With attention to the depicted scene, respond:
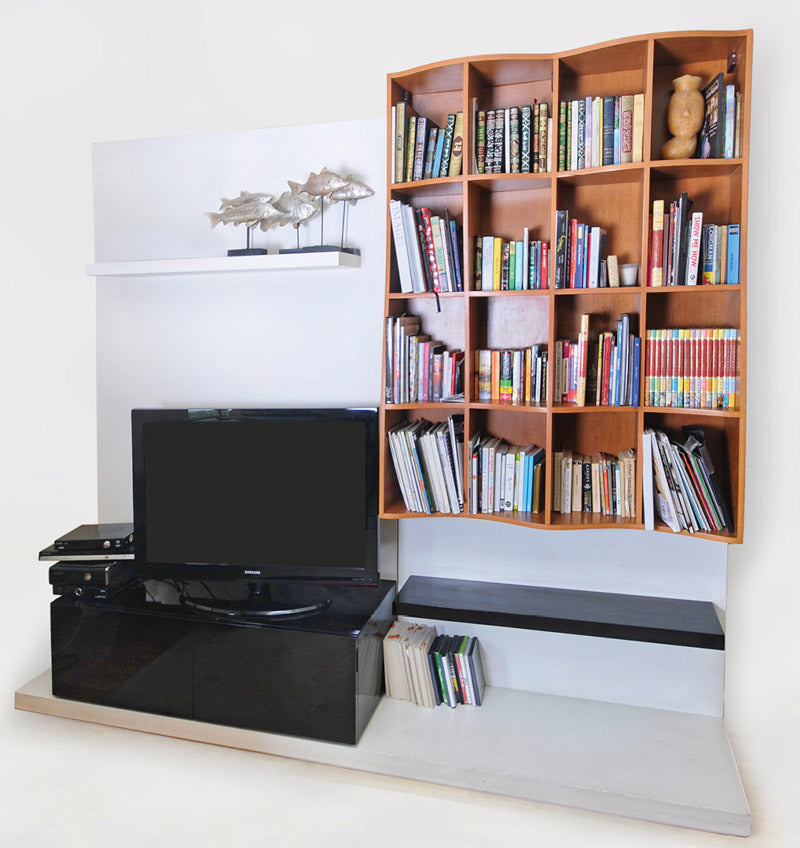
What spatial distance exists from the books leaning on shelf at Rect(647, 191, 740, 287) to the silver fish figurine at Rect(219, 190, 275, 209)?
4.42 ft

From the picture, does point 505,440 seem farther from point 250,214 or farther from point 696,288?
point 250,214

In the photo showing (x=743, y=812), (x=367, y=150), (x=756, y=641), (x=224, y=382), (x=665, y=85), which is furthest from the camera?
(x=224, y=382)

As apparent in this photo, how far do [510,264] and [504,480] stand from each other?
69 centimetres

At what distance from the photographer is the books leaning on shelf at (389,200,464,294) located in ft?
7.77

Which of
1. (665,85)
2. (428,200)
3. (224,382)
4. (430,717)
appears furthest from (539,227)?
(430,717)

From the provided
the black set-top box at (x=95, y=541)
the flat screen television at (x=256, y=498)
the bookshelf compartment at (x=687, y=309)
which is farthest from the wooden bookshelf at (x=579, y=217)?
the black set-top box at (x=95, y=541)

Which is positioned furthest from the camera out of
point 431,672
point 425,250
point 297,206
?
point 297,206

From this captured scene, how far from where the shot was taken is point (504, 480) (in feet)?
7.82

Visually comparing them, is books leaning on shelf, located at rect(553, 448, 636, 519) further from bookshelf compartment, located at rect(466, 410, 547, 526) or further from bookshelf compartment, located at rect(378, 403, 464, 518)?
bookshelf compartment, located at rect(378, 403, 464, 518)

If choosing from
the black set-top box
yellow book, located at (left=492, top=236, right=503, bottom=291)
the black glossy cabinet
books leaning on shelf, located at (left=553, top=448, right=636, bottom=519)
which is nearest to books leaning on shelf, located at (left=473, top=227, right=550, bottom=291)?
yellow book, located at (left=492, top=236, right=503, bottom=291)

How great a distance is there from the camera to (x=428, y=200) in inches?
101

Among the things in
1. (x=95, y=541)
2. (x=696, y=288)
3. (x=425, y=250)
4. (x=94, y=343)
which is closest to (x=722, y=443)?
(x=696, y=288)

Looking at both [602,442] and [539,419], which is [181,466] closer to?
[539,419]

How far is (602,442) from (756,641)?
82 centimetres
